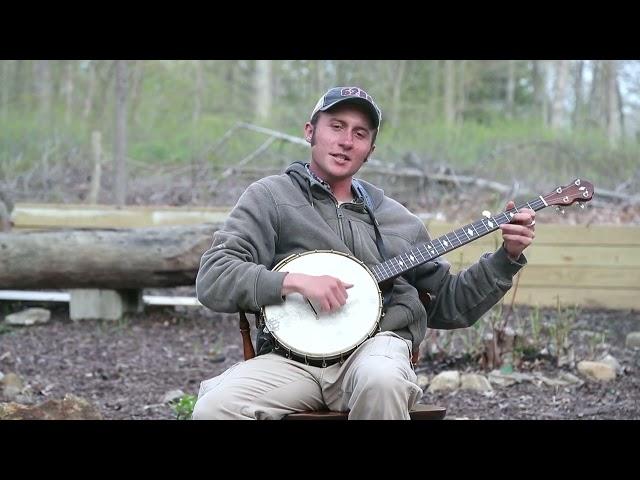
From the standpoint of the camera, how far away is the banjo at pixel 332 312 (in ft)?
10.7

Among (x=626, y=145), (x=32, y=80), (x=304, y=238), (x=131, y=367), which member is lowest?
(x=131, y=367)

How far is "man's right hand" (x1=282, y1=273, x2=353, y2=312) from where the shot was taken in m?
3.18

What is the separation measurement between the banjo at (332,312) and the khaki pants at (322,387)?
2.0 inches

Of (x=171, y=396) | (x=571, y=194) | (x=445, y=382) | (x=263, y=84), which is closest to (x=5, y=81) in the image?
(x=263, y=84)

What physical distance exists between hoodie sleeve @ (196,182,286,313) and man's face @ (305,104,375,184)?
0.26 metres

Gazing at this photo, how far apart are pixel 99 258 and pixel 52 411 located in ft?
9.09

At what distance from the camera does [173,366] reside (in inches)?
238

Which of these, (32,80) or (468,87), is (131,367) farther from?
(468,87)

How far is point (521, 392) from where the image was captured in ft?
17.1

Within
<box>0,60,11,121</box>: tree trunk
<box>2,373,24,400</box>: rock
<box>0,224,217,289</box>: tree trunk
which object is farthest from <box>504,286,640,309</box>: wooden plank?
<box>0,60,11,121</box>: tree trunk

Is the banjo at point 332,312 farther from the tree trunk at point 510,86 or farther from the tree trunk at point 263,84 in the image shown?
the tree trunk at point 510,86

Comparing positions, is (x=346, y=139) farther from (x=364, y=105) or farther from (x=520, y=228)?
(x=520, y=228)

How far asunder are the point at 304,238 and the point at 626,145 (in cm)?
877
